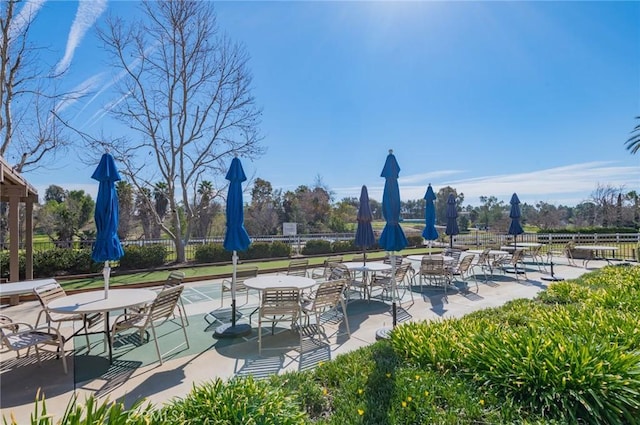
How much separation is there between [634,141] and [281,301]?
30.0 m

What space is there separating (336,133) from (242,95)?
551 centimetres

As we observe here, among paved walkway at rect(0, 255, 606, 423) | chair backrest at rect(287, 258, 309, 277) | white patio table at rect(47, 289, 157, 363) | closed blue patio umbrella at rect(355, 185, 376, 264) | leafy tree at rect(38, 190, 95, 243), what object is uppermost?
leafy tree at rect(38, 190, 95, 243)

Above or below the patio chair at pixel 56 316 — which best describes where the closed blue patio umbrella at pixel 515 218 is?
above

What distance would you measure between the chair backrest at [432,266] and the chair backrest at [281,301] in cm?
413

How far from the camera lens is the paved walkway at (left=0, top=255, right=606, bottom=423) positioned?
3.05 m

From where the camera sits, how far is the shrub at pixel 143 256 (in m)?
10.8

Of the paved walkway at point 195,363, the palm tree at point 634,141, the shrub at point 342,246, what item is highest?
the palm tree at point 634,141

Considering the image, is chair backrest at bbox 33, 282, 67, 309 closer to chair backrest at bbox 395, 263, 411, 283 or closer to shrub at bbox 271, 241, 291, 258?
chair backrest at bbox 395, 263, 411, 283

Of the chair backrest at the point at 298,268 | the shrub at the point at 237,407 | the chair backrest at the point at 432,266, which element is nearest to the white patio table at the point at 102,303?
the shrub at the point at 237,407

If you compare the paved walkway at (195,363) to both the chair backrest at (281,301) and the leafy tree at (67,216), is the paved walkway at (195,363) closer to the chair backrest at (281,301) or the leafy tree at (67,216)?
the chair backrest at (281,301)

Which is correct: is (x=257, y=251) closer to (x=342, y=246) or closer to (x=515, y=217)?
(x=342, y=246)

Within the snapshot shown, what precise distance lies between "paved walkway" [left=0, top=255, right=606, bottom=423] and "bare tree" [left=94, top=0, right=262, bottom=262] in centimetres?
847

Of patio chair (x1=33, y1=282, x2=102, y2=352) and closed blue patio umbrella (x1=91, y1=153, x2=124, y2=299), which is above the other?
closed blue patio umbrella (x1=91, y1=153, x2=124, y2=299)

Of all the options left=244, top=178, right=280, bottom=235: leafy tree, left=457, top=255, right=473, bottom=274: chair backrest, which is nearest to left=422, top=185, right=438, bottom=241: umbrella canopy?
left=457, top=255, right=473, bottom=274: chair backrest
